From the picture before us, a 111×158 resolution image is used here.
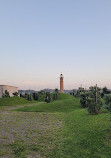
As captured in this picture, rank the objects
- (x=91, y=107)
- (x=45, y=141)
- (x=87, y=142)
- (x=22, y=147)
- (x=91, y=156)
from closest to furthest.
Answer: (x=91, y=156)
(x=22, y=147)
(x=87, y=142)
(x=45, y=141)
(x=91, y=107)

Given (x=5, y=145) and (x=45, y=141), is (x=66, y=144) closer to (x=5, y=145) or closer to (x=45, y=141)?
(x=45, y=141)

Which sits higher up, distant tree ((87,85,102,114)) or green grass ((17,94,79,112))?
distant tree ((87,85,102,114))

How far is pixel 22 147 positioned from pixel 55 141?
9.01 feet

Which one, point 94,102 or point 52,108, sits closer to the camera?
point 94,102

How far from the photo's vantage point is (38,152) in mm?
10086

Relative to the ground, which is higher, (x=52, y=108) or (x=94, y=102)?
(x=94, y=102)

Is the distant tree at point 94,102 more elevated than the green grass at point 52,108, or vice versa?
the distant tree at point 94,102

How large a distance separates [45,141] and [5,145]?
3108mm

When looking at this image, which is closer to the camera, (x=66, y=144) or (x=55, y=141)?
(x=66, y=144)

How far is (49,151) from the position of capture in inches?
401

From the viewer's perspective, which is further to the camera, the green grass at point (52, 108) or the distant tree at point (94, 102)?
the green grass at point (52, 108)

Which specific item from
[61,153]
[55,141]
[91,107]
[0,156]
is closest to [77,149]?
[61,153]

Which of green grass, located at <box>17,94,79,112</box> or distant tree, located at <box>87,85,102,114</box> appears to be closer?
distant tree, located at <box>87,85,102,114</box>

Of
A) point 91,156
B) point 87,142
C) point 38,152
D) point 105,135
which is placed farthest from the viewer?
point 105,135
